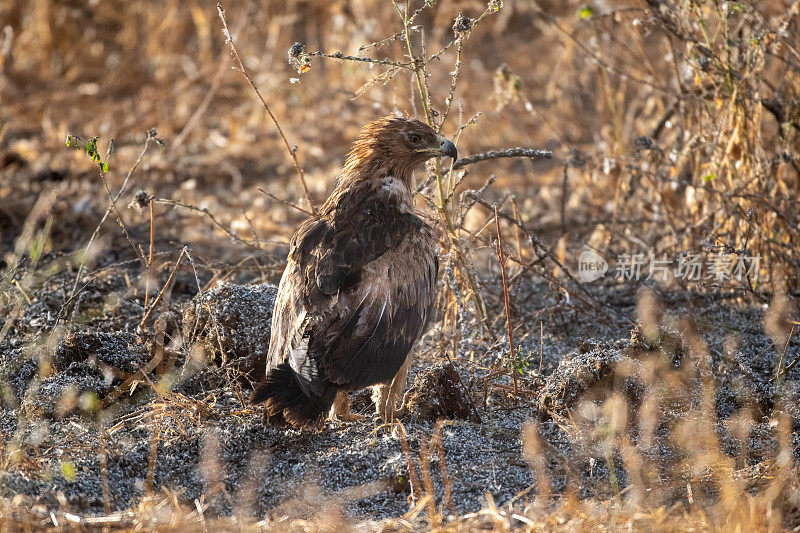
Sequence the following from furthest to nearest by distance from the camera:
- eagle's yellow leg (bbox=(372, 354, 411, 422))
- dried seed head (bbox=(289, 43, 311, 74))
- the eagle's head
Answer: the eagle's head
eagle's yellow leg (bbox=(372, 354, 411, 422))
dried seed head (bbox=(289, 43, 311, 74))

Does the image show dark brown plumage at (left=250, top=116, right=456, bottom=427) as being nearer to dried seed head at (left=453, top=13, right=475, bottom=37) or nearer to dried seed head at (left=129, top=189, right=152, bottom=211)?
dried seed head at (left=453, top=13, right=475, bottom=37)

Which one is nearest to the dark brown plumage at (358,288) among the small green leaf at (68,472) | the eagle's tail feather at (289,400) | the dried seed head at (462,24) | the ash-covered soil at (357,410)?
the eagle's tail feather at (289,400)

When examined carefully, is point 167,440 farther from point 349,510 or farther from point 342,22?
point 342,22

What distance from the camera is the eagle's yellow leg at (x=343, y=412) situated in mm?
3829

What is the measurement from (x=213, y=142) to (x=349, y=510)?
5.13 m

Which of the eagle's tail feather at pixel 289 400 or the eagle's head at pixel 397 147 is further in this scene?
the eagle's head at pixel 397 147

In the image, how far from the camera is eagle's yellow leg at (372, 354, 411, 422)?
3725 millimetres

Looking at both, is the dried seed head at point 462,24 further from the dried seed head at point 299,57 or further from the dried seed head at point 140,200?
the dried seed head at point 140,200

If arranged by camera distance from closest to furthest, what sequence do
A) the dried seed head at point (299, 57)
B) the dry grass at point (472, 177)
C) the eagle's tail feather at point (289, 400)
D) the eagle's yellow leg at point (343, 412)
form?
the dry grass at point (472, 177), the eagle's tail feather at point (289, 400), the dried seed head at point (299, 57), the eagle's yellow leg at point (343, 412)

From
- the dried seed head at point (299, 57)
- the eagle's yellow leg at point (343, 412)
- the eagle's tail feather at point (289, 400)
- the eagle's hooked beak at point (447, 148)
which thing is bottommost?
the eagle's yellow leg at point (343, 412)

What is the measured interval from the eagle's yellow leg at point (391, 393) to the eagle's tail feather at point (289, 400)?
39 cm

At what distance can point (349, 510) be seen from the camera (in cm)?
312

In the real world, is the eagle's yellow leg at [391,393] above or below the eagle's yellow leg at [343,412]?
above

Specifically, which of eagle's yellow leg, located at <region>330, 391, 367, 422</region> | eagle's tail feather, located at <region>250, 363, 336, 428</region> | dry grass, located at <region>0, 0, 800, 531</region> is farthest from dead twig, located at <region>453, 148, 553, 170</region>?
eagle's tail feather, located at <region>250, 363, 336, 428</region>
